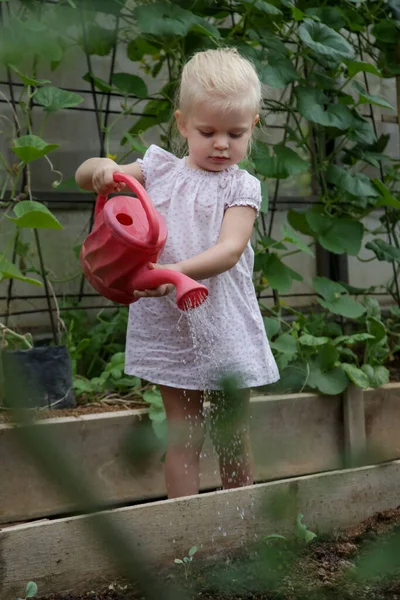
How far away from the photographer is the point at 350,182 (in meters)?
2.61

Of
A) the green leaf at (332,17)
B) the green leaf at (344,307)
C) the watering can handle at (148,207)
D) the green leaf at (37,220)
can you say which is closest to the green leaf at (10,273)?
the green leaf at (37,220)

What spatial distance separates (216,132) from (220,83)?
81 mm

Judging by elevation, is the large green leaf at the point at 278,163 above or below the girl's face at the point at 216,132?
below

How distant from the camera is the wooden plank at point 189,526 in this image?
1.27 m

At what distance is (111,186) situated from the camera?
1.39m

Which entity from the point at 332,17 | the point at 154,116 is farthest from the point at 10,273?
the point at 332,17

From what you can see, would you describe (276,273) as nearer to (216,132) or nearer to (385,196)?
(385,196)

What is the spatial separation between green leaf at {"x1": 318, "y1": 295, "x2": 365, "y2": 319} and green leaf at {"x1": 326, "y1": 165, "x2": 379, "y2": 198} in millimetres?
317

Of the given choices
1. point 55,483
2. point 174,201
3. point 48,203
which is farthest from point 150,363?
point 55,483

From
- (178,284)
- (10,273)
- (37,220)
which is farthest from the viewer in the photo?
(10,273)

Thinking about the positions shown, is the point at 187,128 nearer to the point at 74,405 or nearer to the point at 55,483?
the point at 74,405

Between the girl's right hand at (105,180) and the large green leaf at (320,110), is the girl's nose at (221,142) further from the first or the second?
the large green leaf at (320,110)

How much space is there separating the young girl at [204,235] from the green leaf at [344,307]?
75cm

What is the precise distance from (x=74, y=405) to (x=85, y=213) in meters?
0.75
